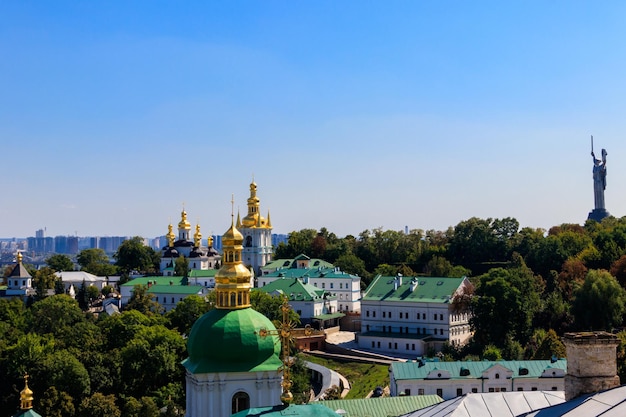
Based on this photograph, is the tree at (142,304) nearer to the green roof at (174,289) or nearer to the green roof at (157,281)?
the green roof at (174,289)

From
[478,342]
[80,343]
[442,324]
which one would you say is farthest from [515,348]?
[80,343]

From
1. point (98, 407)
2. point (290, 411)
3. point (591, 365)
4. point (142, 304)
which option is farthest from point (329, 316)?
point (591, 365)

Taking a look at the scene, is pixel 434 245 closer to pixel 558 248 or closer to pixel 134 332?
pixel 558 248

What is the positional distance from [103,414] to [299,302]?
1245 inches

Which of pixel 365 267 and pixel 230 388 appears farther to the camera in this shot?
pixel 365 267

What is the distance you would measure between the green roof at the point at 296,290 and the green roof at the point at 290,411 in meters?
48.9

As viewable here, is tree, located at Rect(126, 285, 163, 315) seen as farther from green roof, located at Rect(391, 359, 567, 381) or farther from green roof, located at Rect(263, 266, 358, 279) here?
green roof, located at Rect(391, 359, 567, 381)

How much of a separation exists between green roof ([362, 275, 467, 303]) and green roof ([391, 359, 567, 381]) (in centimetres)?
1884

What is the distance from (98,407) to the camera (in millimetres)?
39812

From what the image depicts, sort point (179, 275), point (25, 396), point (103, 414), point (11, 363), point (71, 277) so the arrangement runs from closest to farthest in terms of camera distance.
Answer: point (25, 396)
point (103, 414)
point (11, 363)
point (179, 275)
point (71, 277)

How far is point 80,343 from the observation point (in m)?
51.1

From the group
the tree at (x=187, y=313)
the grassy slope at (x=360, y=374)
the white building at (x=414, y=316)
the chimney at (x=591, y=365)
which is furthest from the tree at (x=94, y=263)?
the chimney at (x=591, y=365)

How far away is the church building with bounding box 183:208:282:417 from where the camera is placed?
974 inches

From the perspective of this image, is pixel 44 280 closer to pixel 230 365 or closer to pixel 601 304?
pixel 601 304
